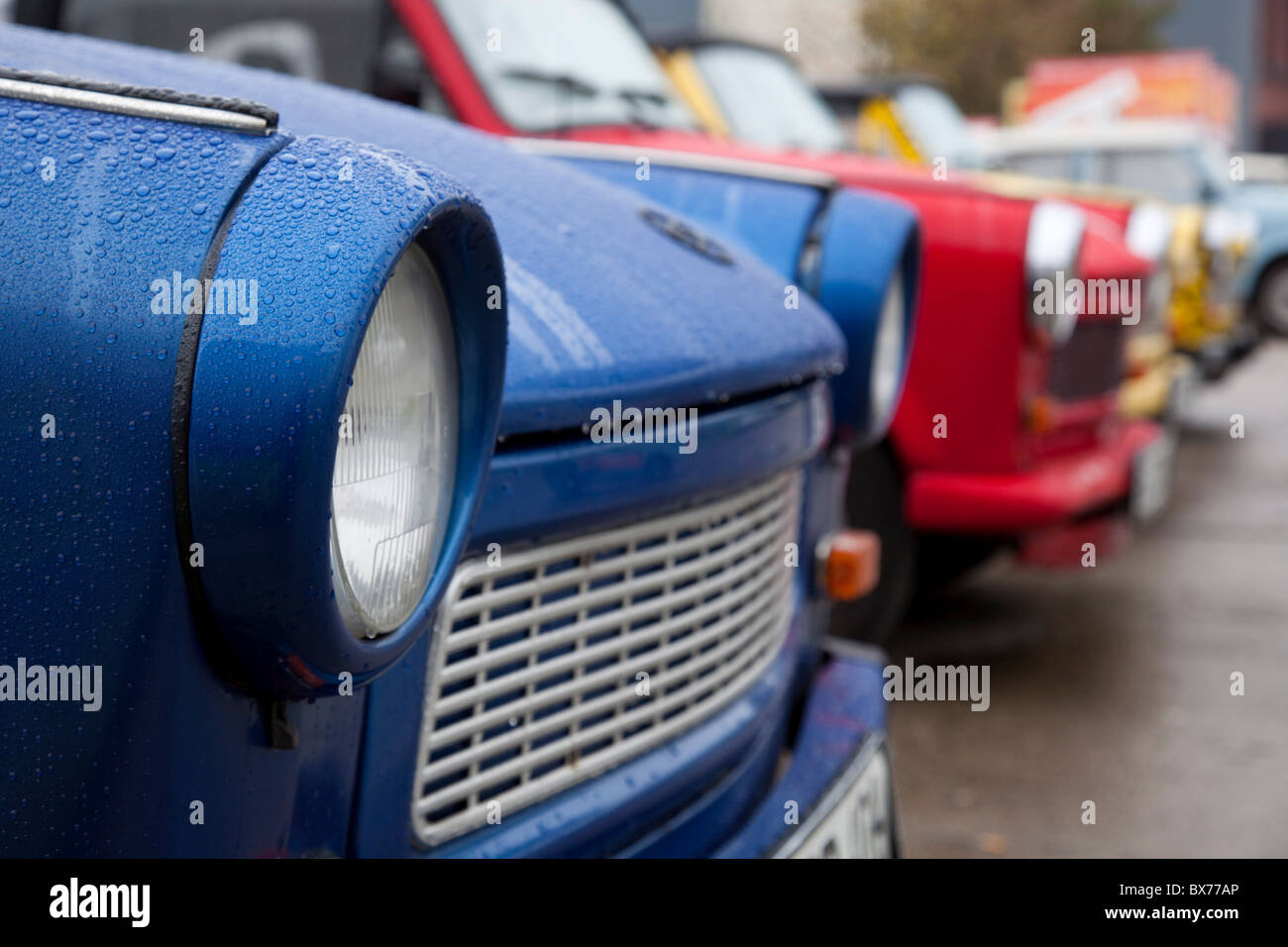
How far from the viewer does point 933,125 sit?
848 centimetres

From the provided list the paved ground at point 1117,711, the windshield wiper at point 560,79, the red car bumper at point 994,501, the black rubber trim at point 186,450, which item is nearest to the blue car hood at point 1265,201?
the paved ground at point 1117,711

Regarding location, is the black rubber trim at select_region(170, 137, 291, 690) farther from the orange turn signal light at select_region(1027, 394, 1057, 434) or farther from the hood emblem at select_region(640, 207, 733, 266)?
the orange turn signal light at select_region(1027, 394, 1057, 434)

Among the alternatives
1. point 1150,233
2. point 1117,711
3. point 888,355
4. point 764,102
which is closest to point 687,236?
point 888,355

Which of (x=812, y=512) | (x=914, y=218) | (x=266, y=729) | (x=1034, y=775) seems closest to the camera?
(x=266, y=729)

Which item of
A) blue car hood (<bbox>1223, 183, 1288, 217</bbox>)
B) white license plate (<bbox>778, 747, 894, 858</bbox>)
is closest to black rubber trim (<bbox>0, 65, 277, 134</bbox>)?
white license plate (<bbox>778, 747, 894, 858</bbox>)

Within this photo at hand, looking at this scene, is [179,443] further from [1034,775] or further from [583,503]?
[1034,775]

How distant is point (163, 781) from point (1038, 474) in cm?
320

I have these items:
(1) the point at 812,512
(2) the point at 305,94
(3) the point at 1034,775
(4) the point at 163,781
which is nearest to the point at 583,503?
(4) the point at 163,781

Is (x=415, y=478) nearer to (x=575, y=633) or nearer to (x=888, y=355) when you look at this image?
(x=575, y=633)

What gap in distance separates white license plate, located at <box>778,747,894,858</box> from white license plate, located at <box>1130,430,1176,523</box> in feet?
7.52

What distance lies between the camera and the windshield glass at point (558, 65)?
342 centimetres

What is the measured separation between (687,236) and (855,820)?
800mm

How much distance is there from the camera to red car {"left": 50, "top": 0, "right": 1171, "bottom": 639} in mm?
3414

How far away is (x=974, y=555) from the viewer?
4004mm
